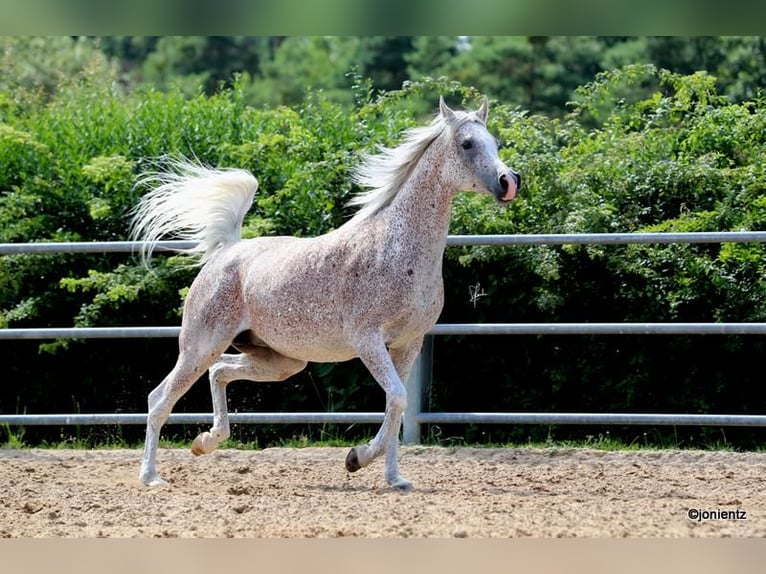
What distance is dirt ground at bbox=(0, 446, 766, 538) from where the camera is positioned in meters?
4.80

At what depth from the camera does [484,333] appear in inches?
290

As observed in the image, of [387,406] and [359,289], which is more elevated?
[359,289]

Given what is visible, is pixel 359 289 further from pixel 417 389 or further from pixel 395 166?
pixel 417 389

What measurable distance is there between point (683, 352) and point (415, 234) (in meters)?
2.81

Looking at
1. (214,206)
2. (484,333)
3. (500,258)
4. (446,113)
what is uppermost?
(446,113)

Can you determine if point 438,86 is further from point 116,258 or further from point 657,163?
point 116,258

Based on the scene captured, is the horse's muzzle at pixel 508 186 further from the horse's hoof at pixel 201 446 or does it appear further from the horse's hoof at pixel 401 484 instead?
the horse's hoof at pixel 201 446

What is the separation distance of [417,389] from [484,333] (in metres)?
0.58

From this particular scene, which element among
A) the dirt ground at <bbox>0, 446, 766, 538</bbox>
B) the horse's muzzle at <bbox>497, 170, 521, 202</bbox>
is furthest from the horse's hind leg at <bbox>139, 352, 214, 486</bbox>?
the horse's muzzle at <bbox>497, 170, 521, 202</bbox>

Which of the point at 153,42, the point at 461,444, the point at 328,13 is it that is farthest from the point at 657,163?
the point at 153,42

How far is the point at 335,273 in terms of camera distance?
599 centimetres

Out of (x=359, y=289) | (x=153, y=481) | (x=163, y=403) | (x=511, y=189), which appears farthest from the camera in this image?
(x=163, y=403)

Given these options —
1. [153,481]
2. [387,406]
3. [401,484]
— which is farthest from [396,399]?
[153,481]

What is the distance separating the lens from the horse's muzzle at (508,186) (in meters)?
5.59
